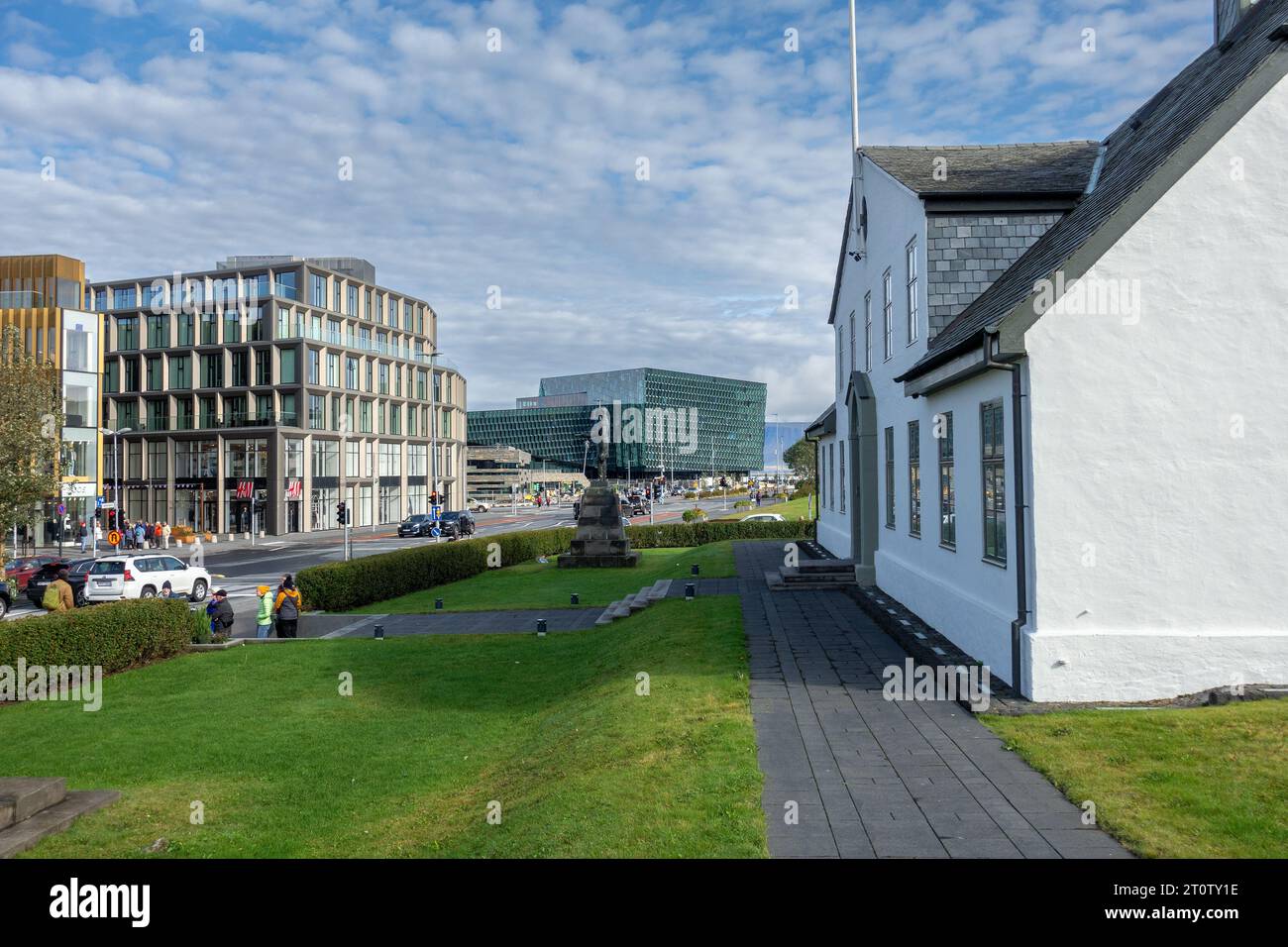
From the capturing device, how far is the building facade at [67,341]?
172ft

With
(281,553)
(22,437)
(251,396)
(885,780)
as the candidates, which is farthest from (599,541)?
(251,396)

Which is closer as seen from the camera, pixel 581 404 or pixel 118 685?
pixel 118 685

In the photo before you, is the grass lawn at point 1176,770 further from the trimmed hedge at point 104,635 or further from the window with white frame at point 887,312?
the trimmed hedge at point 104,635

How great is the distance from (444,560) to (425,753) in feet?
68.4

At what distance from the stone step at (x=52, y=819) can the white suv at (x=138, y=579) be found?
19764 mm

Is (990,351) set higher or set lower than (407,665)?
higher

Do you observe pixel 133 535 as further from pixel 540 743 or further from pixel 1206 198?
pixel 1206 198

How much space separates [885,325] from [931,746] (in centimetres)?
1133

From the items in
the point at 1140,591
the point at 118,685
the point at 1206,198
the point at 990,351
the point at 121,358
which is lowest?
the point at 118,685

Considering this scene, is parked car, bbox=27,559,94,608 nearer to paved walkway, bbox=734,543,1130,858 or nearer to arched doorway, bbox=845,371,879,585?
arched doorway, bbox=845,371,879,585

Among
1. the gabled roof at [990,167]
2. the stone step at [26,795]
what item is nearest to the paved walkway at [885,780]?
the stone step at [26,795]

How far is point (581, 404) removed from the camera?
158 metres

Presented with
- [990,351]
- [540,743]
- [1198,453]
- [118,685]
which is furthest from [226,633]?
[1198,453]

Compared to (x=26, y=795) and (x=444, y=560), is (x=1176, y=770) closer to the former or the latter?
(x=26, y=795)
